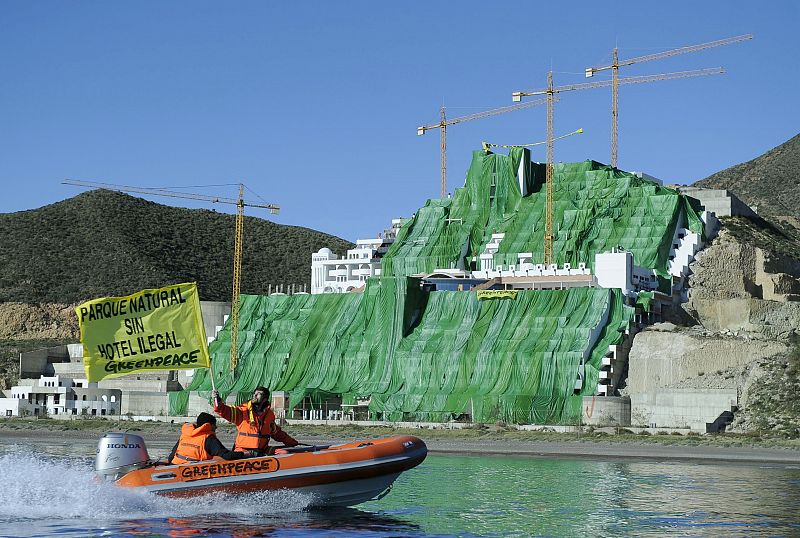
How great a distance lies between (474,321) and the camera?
108 meters

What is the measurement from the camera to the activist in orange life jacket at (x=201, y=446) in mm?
36906

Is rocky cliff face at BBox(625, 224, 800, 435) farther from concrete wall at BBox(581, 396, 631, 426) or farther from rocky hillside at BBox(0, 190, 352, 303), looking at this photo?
rocky hillside at BBox(0, 190, 352, 303)

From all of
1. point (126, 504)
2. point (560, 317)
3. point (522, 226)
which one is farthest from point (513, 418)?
point (126, 504)

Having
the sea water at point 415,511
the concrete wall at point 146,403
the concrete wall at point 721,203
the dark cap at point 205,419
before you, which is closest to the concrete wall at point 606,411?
the concrete wall at point 146,403

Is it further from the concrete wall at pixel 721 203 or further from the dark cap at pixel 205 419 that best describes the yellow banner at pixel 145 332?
the concrete wall at pixel 721 203

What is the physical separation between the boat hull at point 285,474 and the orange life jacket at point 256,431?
60 centimetres

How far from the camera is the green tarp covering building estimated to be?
9900 cm

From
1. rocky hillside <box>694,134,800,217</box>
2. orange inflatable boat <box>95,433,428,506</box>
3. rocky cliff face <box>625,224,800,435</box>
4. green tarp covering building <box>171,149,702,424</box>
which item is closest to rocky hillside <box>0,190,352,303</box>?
green tarp covering building <box>171,149,702,424</box>

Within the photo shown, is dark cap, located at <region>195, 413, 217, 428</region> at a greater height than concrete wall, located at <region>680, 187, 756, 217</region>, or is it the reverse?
concrete wall, located at <region>680, 187, 756, 217</region>

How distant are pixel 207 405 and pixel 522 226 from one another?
137 feet

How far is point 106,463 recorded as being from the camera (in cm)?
3747

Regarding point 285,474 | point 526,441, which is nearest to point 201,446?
point 285,474

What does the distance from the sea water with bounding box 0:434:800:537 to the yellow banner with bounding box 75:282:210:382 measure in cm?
394

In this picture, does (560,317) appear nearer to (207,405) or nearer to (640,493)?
(207,405)
